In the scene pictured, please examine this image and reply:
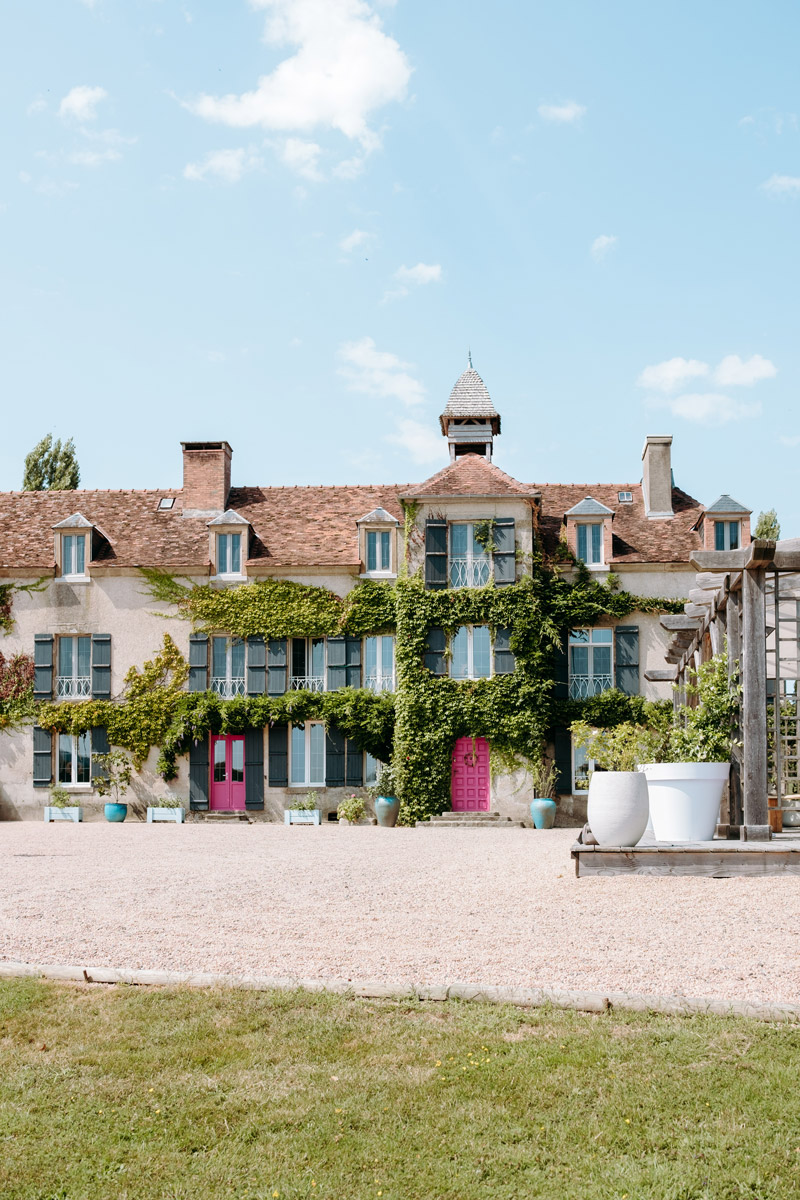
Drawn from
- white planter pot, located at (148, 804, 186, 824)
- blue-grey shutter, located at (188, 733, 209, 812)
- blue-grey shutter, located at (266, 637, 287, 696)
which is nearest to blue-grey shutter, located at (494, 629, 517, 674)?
blue-grey shutter, located at (266, 637, 287, 696)

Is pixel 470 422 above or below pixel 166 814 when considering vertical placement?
above

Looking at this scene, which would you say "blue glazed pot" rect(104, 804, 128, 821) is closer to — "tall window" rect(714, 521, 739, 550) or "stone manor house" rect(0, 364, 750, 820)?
"stone manor house" rect(0, 364, 750, 820)

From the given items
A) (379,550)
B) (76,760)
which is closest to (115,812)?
(76,760)

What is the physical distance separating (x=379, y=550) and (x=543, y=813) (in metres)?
6.43

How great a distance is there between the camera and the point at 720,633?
40.3 ft

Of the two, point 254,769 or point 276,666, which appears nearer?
point 254,769

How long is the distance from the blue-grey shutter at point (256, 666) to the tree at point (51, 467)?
565 inches

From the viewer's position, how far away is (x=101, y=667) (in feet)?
→ 76.5

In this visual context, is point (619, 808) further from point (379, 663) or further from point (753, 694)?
point (379, 663)

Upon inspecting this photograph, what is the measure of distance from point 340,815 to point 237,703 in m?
3.10

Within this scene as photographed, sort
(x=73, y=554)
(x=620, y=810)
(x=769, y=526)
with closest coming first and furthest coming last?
1. (x=620, y=810)
2. (x=73, y=554)
3. (x=769, y=526)

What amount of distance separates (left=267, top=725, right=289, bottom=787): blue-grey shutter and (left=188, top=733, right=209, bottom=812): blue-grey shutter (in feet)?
4.43

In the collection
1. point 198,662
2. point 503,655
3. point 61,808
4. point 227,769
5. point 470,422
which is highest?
point 470,422

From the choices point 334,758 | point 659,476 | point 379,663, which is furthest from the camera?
point 659,476
